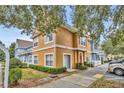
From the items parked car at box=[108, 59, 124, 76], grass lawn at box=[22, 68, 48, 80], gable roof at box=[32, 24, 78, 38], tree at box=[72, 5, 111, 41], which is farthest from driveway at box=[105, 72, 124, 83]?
grass lawn at box=[22, 68, 48, 80]

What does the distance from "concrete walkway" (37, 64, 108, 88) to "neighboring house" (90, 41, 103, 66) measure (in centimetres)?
30

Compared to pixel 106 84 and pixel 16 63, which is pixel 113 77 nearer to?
pixel 106 84

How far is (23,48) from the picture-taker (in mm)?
4797

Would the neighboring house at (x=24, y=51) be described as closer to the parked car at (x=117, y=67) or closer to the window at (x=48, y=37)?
the window at (x=48, y=37)

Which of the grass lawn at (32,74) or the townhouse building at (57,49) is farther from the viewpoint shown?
the townhouse building at (57,49)

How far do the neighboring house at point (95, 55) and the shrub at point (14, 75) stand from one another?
2.38 metres

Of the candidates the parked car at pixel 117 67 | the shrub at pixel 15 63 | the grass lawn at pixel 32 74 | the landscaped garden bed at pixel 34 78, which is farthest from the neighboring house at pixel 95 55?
the shrub at pixel 15 63

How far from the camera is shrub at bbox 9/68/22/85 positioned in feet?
14.0

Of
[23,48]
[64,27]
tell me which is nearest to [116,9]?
[64,27]

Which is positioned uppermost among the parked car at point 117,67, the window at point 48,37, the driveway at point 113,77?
the window at point 48,37

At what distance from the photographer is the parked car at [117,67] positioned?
15.5 ft
